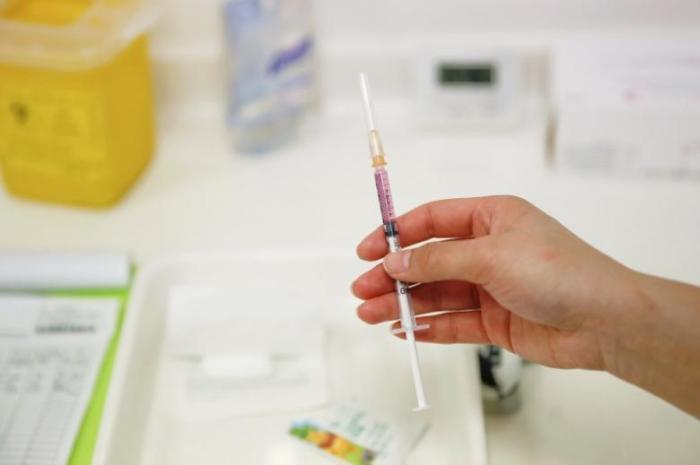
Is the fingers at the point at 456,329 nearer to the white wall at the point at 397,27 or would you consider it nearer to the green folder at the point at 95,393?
the green folder at the point at 95,393

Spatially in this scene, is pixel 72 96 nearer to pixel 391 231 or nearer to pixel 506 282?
pixel 391 231

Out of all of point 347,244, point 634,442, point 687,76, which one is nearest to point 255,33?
point 347,244

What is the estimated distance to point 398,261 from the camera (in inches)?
27.8

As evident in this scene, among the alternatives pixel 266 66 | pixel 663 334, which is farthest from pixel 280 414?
pixel 266 66

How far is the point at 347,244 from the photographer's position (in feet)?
3.25

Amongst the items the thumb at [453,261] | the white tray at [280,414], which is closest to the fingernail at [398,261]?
the thumb at [453,261]

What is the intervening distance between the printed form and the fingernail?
1.16 ft

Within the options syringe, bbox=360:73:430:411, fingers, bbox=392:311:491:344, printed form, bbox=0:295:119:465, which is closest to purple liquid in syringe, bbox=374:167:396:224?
syringe, bbox=360:73:430:411

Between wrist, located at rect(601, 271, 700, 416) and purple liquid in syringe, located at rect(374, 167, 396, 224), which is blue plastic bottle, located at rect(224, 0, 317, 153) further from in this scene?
wrist, located at rect(601, 271, 700, 416)

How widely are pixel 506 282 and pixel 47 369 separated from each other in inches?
19.8

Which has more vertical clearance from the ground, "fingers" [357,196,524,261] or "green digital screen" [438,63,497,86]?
"green digital screen" [438,63,497,86]

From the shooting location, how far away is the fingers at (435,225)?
744 mm

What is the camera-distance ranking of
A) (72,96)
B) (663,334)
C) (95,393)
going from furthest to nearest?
(72,96), (95,393), (663,334)

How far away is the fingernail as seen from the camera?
2.30 feet
